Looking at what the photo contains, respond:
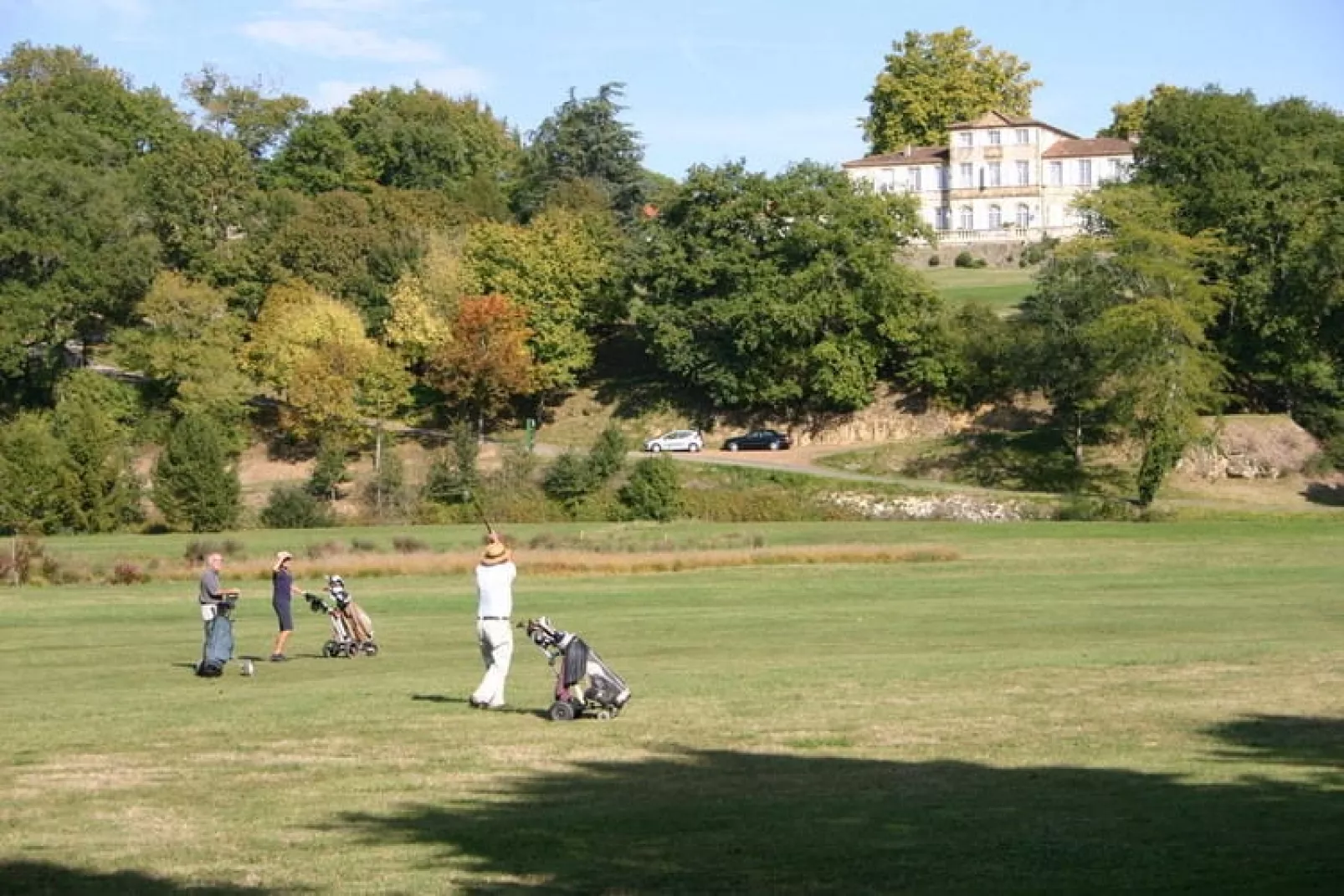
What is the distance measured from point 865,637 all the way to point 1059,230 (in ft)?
358

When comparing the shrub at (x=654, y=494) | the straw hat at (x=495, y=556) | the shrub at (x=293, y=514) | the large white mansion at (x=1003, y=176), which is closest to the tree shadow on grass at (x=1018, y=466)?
the shrub at (x=654, y=494)

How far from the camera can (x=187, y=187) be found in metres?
115

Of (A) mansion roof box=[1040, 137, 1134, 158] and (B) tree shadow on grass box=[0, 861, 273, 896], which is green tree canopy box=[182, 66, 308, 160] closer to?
(A) mansion roof box=[1040, 137, 1134, 158]

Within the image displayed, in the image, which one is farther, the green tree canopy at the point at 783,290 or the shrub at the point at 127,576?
the green tree canopy at the point at 783,290

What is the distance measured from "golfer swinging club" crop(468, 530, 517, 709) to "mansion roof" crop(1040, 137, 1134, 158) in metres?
120

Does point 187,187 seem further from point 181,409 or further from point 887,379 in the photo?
point 887,379

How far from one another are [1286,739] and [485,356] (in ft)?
Result: 272

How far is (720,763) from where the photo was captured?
60.2 feet

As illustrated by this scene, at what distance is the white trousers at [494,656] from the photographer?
73.3ft

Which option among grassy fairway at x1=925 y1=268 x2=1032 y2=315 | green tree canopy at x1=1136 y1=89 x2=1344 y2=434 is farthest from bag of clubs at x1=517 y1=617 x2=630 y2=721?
grassy fairway at x1=925 y1=268 x2=1032 y2=315

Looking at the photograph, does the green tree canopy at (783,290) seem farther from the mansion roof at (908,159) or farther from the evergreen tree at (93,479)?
the mansion roof at (908,159)

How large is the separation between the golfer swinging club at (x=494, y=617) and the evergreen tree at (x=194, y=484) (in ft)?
202

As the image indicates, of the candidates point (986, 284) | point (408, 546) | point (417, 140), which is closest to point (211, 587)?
point (408, 546)

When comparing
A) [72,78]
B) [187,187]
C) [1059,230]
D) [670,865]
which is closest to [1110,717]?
[670,865]
